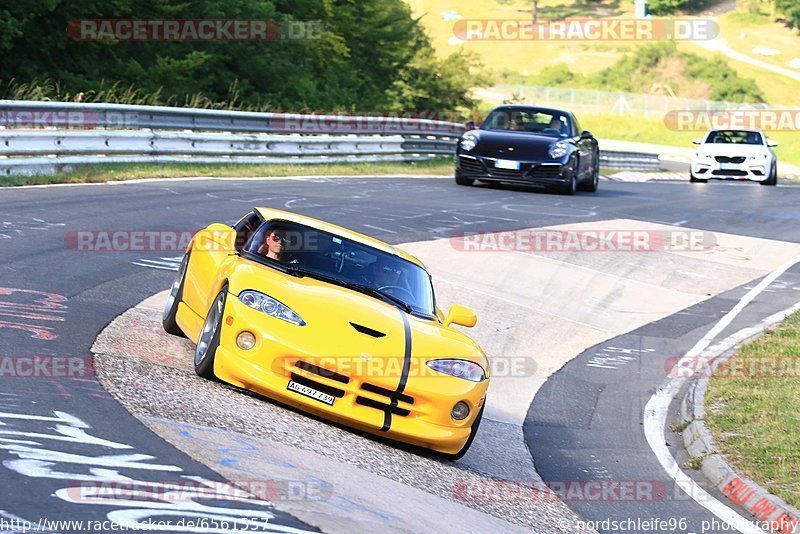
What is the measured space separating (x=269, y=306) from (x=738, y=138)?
88.2 ft

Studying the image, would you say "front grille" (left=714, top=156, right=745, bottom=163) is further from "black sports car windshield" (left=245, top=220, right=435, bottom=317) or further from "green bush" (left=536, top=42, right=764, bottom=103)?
"green bush" (left=536, top=42, right=764, bottom=103)

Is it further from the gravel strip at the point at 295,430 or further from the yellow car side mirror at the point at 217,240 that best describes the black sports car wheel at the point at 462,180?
the gravel strip at the point at 295,430

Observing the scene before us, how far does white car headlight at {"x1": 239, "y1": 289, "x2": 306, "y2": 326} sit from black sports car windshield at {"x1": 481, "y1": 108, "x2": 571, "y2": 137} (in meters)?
16.8

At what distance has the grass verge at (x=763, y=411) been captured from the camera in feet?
26.9

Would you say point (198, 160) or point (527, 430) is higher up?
point (198, 160)

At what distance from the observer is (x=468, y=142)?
23688mm

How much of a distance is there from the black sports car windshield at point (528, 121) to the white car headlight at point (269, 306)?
16769mm

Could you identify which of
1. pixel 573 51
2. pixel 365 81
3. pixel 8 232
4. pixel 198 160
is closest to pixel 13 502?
pixel 8 232

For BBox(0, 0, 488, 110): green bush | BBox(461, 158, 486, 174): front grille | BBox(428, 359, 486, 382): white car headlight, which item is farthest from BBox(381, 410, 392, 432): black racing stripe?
BBox(461, 158, 486, 174): front grille

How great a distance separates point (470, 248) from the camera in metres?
16.6

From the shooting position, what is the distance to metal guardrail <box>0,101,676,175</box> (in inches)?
711

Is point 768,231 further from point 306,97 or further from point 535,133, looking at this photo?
point 306,97

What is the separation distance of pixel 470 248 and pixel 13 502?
11.9m

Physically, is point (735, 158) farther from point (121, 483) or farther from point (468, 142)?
point (121, 483)
